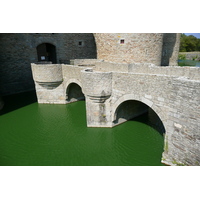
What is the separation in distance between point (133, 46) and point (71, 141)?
752 cm

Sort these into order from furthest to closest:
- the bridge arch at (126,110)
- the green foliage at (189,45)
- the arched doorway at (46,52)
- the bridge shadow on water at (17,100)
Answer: the green foliage at (189,45) < the arched doorway at (46,52) < the bridge shadow on water at (17,100) < the bridge arch at (126,110)

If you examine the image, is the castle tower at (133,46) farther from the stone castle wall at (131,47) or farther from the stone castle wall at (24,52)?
the stone castle wall at (24,52)

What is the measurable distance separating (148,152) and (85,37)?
13.2 m

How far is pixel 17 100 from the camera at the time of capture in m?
12.9

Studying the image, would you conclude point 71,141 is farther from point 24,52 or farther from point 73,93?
point 24,52

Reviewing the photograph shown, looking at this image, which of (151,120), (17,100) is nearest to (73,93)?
(17,100)

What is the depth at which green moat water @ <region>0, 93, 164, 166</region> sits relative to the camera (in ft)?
20.5

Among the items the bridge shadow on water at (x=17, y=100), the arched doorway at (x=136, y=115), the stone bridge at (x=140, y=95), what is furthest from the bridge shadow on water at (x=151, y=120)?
the bridge shadow on water at (x=17, y=100)

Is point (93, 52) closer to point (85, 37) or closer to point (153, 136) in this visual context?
point (85, 37)

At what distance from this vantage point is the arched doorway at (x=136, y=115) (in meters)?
8.23

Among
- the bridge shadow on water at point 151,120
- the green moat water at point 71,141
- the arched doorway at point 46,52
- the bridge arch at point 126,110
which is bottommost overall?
the green moat water at point 71,141

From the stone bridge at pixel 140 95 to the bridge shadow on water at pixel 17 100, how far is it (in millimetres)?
1461

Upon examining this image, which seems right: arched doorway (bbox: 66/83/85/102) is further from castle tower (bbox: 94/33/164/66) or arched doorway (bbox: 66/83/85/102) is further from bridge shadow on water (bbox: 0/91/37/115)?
castle tower (bbox: 94/33/164/66)

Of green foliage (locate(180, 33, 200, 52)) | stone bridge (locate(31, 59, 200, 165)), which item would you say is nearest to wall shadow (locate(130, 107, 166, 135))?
stone bridge (locate(31, 59, 200, 165))
